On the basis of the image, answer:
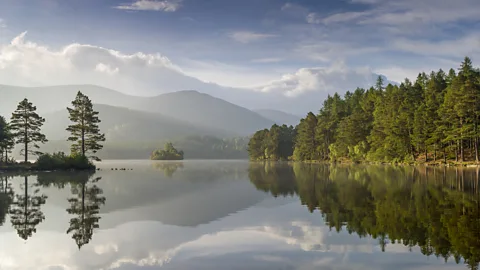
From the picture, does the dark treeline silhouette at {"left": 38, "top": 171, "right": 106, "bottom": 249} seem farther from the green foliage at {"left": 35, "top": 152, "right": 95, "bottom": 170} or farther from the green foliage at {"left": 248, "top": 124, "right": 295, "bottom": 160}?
the green foliage at {"left": 248, "top": 124, "right": 295, "bottom": 160}

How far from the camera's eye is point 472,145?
88.2m

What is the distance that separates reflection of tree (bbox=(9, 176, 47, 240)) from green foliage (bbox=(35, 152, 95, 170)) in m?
42.7

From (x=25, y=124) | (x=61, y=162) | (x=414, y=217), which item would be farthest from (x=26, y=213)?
(x=25, y=124)

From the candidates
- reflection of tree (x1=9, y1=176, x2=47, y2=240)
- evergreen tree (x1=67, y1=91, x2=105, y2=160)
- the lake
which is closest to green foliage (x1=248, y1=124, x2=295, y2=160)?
evergreen tree (x1=67, y1=91, x2=105, y2=160)

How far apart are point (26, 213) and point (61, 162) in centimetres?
5516

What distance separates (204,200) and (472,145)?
7806cm

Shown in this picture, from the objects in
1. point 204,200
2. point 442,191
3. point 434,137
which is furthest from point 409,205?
point 434,137

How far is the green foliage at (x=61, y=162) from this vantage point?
240 feet

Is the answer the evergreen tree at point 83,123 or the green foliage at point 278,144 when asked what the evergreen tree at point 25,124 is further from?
the green foliage at point 278,144

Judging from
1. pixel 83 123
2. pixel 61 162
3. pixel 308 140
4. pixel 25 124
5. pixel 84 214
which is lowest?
pixel 84 214

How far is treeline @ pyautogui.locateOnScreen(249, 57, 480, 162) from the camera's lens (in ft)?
270

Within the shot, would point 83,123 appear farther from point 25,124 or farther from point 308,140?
point 308,140

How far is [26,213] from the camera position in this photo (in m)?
23.8

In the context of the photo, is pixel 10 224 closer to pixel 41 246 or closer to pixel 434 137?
pixel 41 246
